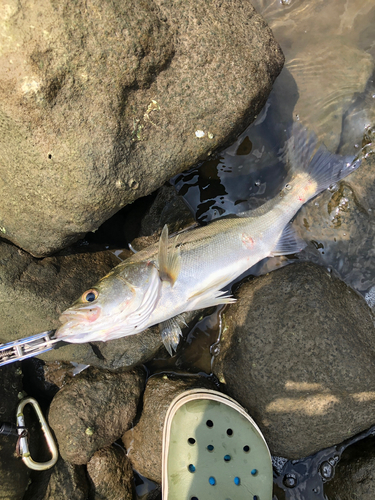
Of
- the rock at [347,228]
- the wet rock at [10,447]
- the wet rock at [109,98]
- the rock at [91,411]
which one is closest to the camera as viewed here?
the wet rock at [109,98]

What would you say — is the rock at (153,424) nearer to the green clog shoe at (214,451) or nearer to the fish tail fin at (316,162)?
the green clog shoe at (214,451)

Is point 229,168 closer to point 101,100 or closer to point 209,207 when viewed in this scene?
point 209,207

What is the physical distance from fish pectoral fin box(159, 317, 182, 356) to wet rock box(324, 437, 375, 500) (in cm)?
234

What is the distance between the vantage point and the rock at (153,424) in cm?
347

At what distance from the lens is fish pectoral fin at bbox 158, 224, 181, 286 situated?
Answer: 2793 mm

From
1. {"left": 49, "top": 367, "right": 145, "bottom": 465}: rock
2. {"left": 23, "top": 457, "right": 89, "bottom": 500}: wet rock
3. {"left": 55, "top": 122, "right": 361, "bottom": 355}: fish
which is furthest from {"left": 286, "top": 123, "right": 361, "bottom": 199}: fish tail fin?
{"left": 23, "top": 457, "right": 89, "bottom": 500}: wet rock

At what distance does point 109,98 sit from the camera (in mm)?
2424

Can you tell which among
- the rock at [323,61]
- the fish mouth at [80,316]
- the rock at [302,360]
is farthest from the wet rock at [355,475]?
the rock at [323,61]

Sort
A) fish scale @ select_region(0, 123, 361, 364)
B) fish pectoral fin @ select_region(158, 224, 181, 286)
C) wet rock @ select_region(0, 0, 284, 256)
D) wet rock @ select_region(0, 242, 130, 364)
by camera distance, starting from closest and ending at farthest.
A: wet rock @ select_region(0, 0, 284, 256)
fish scale @ select_region(0, 123, 361, 364)
fish pectoral fin @ select_region(158, 224, 181, 286)
wet rock @ select_region(0, 242, 130, 364)

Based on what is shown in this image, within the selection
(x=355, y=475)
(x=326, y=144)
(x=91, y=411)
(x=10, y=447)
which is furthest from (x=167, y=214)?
(x=355, y=475)

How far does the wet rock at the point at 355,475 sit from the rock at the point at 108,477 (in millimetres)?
2290

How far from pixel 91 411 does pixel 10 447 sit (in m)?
0.93

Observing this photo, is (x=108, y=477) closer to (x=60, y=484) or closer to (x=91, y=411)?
(x=60, y=484)

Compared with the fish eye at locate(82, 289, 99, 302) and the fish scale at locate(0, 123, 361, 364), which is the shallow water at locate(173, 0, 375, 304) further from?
the fish eye at locate(82, 289, 99, 302)
